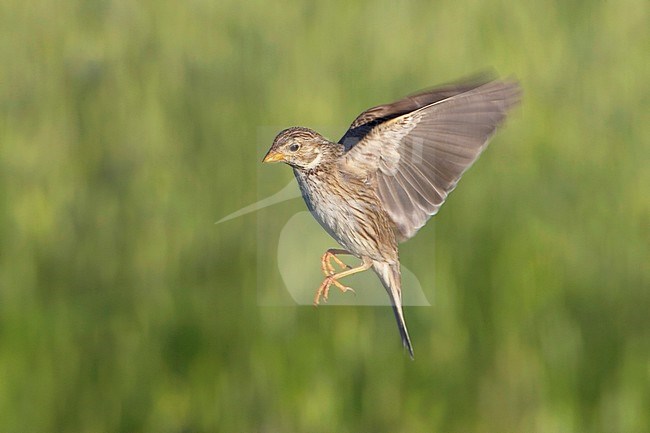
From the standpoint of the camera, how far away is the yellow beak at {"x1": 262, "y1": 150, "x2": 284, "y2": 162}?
120 inches

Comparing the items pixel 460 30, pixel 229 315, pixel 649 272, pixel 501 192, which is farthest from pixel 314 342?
pixel 460 30

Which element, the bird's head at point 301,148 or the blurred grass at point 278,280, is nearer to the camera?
the bird's head at point 301,148

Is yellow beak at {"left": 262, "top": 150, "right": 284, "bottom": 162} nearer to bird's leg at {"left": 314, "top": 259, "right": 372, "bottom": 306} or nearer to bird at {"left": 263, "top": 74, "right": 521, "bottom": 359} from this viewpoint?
bird at {"left": 263, "top": 74, "right": 521, "bottom": 359}

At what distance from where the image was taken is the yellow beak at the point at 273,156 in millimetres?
3037

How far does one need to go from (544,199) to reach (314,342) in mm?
1555

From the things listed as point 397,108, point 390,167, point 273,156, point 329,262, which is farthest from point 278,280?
point 273,156

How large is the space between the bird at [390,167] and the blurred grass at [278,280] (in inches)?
55.9

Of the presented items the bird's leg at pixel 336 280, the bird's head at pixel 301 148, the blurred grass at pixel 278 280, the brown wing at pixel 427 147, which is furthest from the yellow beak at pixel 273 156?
the blurred grass at pixel 278 280

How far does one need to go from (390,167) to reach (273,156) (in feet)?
1.07

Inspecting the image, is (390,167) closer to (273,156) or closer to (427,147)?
(427,147)

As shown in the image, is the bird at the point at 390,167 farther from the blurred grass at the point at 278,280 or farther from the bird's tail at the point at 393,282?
the blurred grass at the point at 278,280

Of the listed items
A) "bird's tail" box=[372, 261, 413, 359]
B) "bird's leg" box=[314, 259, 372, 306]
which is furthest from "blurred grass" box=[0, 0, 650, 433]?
"bird's leg" box=[314, 259, 372, 306]

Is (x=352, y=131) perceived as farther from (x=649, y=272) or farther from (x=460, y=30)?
(x=460, y=30)

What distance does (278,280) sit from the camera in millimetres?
4938
